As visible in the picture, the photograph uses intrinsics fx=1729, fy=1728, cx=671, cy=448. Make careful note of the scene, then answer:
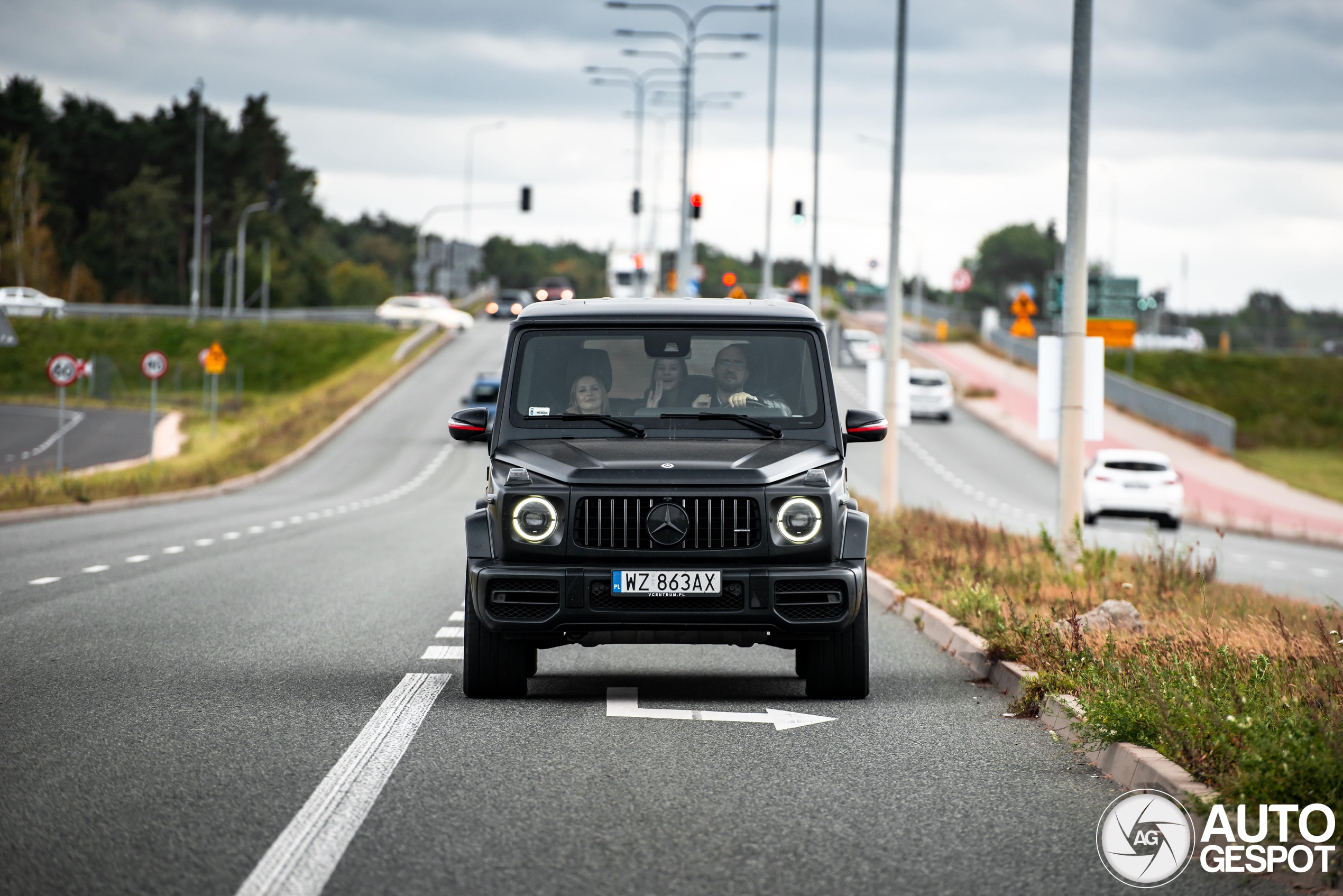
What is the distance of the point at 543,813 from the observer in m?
6.52

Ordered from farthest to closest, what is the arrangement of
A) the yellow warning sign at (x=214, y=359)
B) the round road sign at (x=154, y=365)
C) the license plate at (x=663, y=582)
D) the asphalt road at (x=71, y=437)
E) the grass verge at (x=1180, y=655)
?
the yellow warning sign at (x=214, y=359) < the asphalt road at (x=71, y=437) < the round road sign at (x=154, y=365) < the license plate at (x=663, y=582) < the grass verge at (x=1180, y=655)

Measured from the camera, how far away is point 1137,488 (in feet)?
105

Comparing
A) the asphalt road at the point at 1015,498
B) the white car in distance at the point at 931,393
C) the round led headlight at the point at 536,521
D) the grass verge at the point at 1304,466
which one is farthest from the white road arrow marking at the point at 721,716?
the white car in distance at the point at 931,393

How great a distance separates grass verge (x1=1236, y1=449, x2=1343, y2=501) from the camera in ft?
161

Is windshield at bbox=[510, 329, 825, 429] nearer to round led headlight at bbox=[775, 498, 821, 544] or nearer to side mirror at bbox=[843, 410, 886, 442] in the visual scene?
side mirror at bbox=[843, 410, 886, 442]

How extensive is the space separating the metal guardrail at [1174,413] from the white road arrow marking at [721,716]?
47311mm

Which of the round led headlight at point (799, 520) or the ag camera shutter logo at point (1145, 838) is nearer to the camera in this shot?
the ag camera shutter logo at point (1145, 838)

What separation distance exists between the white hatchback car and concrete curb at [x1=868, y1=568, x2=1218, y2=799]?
18698 mm

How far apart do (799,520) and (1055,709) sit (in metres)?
1.60

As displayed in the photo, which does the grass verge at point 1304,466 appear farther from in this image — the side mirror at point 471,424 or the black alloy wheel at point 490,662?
the black alloy wheel at point 490,662

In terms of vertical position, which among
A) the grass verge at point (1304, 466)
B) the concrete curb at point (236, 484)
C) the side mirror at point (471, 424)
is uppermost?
the side mirror at point (471, 424)

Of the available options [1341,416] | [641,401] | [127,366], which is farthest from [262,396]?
[641,401]

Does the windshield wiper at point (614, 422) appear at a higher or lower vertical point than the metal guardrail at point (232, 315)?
lower

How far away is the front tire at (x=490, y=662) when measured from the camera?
915 centimetres
